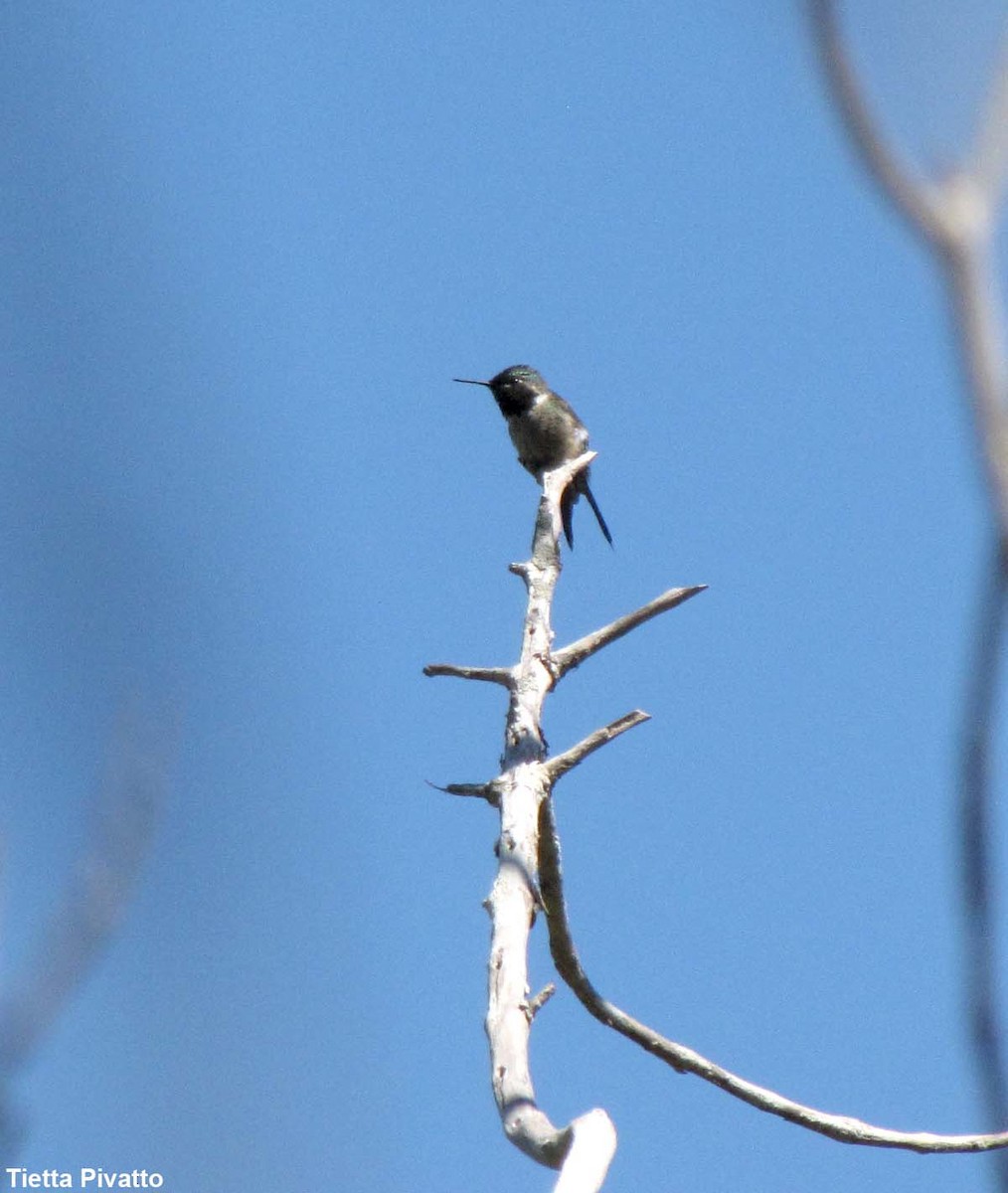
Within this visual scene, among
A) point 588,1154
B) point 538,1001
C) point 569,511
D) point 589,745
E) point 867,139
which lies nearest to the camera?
point 867,139

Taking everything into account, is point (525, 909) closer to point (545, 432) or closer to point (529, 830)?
point (529, 830)

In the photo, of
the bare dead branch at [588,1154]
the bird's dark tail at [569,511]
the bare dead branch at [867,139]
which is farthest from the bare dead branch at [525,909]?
the bird's dark tail at [569,511]

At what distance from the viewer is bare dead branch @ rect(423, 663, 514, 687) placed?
360 cm

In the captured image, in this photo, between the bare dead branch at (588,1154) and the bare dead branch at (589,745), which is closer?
the bare dead branch at (588,1154)

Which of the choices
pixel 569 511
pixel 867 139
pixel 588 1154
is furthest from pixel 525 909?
pixel 569 511

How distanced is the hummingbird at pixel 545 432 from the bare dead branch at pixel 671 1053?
17.2ft

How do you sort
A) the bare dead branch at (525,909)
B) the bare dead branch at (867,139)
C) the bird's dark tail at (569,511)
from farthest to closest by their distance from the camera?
the bird's dark tail at (569,511)
the bare dead branch at (525,909)
the bare dead branch at (867,139)

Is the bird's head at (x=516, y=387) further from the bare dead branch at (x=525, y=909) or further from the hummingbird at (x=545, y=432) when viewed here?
the bare dead branch at (x=525, y=909)

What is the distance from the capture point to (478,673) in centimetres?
367

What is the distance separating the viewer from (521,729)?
132 inches

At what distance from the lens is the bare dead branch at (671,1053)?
2.77m

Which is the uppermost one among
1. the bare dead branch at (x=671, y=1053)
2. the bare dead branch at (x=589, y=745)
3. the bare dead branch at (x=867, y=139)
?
the bare dead branch at (x=867, y=139)

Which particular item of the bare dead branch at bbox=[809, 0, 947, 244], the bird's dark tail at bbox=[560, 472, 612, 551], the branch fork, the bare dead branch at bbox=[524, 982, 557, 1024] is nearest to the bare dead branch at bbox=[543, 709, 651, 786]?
the branch fork

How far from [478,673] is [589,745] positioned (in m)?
0.46
